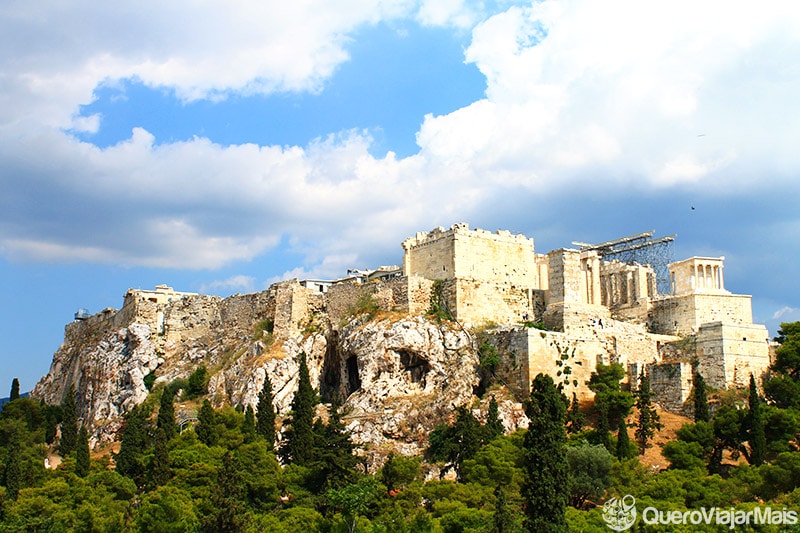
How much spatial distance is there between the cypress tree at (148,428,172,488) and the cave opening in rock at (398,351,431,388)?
15.3m

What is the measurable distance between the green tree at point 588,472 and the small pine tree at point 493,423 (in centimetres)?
Result: 471

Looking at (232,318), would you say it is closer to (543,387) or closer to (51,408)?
(51,408)

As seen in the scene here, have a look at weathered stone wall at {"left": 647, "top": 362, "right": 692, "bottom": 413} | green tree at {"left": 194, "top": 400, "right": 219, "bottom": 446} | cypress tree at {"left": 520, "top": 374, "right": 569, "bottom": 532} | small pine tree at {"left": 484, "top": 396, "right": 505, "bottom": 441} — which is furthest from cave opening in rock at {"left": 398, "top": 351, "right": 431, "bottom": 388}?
weathered stone wall at {"left": 647, "top": 362, "right": 692, "bottom": 413}

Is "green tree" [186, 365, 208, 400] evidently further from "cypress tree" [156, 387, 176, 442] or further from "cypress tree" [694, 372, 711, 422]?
"cypress tree" [694, 372, 711, 422]

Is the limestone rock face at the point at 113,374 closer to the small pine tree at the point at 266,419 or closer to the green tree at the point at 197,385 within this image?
the green tree at the point at 197,385

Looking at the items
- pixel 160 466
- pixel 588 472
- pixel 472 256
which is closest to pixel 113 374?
pixel 160 466

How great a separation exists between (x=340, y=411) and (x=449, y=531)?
16.1 meters

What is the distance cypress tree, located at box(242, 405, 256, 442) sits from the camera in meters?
59.3

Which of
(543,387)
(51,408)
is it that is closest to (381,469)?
(543,387)

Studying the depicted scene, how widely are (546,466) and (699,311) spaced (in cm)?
2357

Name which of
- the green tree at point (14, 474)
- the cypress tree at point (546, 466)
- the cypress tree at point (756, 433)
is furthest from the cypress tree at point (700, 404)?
the green tree at point (14, 474)

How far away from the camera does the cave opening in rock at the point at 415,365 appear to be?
63562 mm

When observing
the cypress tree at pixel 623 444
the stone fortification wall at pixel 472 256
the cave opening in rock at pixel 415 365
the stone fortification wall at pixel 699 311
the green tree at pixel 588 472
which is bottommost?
the green tree at pixel 588 472

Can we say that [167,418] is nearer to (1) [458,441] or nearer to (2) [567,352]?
(1) [458,441]
